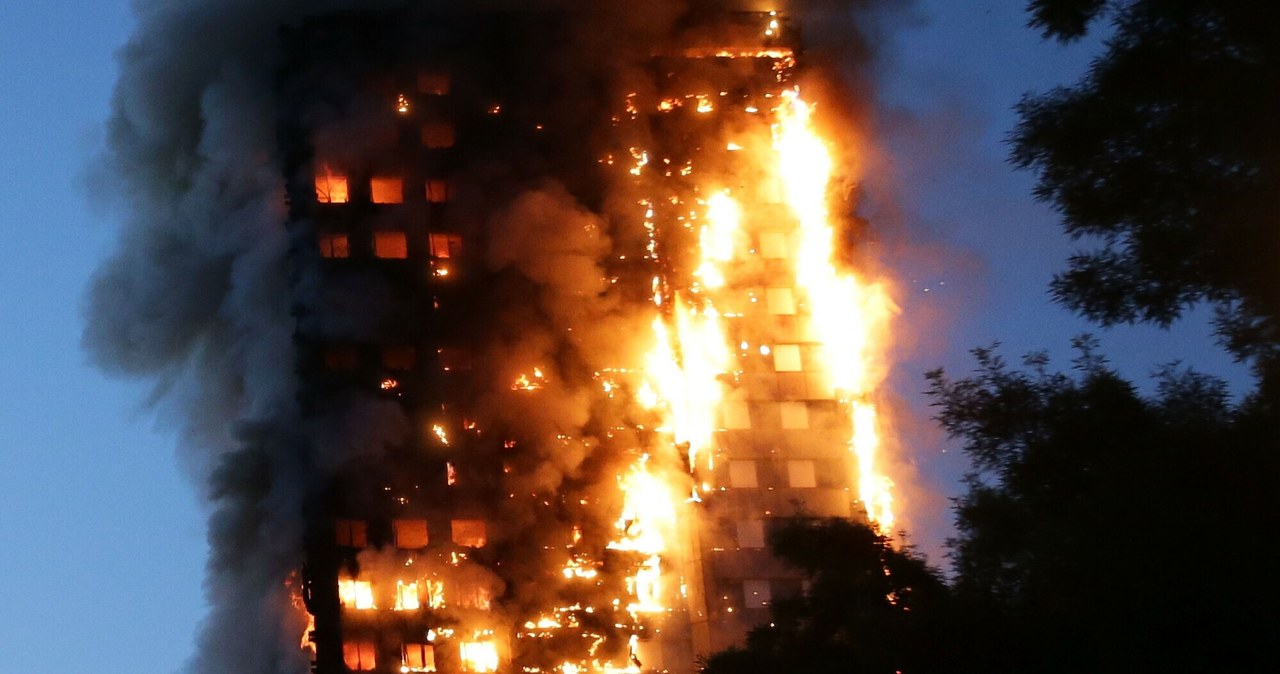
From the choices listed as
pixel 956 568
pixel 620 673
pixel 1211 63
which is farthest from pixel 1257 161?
pixel 620 673

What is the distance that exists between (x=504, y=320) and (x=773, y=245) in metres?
9.68

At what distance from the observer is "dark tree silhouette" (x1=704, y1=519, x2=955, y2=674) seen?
559 inches

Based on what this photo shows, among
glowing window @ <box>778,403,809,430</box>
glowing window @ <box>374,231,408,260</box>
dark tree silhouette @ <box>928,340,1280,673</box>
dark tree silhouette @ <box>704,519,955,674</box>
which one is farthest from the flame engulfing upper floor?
dark tree silhouette @ <box>928,340,1280,673</box>

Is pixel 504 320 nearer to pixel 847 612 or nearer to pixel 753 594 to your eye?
pixel 753 594

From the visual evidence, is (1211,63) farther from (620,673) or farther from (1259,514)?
(620,673)

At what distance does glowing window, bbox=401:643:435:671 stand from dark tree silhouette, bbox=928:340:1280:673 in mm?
33142

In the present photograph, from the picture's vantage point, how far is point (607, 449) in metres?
48.3

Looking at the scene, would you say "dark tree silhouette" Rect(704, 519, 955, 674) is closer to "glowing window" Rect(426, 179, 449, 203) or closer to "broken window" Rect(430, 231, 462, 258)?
"broken window" Rect(430, 231, 462, 258)

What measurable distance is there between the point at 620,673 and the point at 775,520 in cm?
677

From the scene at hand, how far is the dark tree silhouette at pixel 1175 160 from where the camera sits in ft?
42.7

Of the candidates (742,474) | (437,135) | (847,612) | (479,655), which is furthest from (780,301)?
(847,612)

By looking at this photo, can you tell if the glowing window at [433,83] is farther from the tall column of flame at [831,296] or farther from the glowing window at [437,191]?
the tall column of flame at [831,296]

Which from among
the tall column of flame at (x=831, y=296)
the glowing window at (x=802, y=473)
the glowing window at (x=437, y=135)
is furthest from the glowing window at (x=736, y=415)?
the glowing window at (x=437, y=135)

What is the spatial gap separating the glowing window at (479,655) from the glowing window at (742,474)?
956cm
